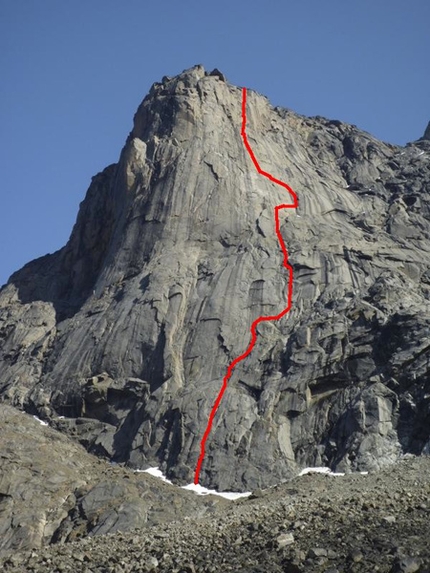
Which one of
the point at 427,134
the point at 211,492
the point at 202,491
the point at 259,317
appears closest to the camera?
the point at 211,492

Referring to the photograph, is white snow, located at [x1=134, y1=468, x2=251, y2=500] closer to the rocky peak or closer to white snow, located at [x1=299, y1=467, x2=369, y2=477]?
white snow, located at [x1=299, y1=467, x2=369, y2=477]

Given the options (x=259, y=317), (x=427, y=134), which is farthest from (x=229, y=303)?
(x=427, y=134)

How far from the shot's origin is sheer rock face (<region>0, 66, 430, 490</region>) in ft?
189

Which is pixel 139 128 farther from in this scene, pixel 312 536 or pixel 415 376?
pixel 312 536

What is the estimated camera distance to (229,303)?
6681cm

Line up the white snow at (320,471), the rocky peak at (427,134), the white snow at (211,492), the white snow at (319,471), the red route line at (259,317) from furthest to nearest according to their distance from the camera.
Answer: the rocky peak at (427,134) → the red route line at (259,317) → the white snow at (211,492) → the white snow at (319,471) → the white snow at (320,471)

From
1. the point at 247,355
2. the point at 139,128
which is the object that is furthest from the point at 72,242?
the point at 247,355

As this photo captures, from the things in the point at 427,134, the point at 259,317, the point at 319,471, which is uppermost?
the point at 427,134

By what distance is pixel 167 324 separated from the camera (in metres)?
66.4

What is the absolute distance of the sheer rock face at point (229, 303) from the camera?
5772 cm

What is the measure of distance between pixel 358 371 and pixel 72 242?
34.8 metres

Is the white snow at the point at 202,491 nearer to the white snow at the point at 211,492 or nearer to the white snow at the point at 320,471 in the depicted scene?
the white snow at the point at 211,492

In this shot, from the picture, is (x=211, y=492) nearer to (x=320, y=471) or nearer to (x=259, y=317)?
(x=320, y=471)

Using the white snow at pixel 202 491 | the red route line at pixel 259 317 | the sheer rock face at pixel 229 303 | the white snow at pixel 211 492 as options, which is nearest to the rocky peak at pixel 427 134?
the sheer rock face at pixel 229 303
